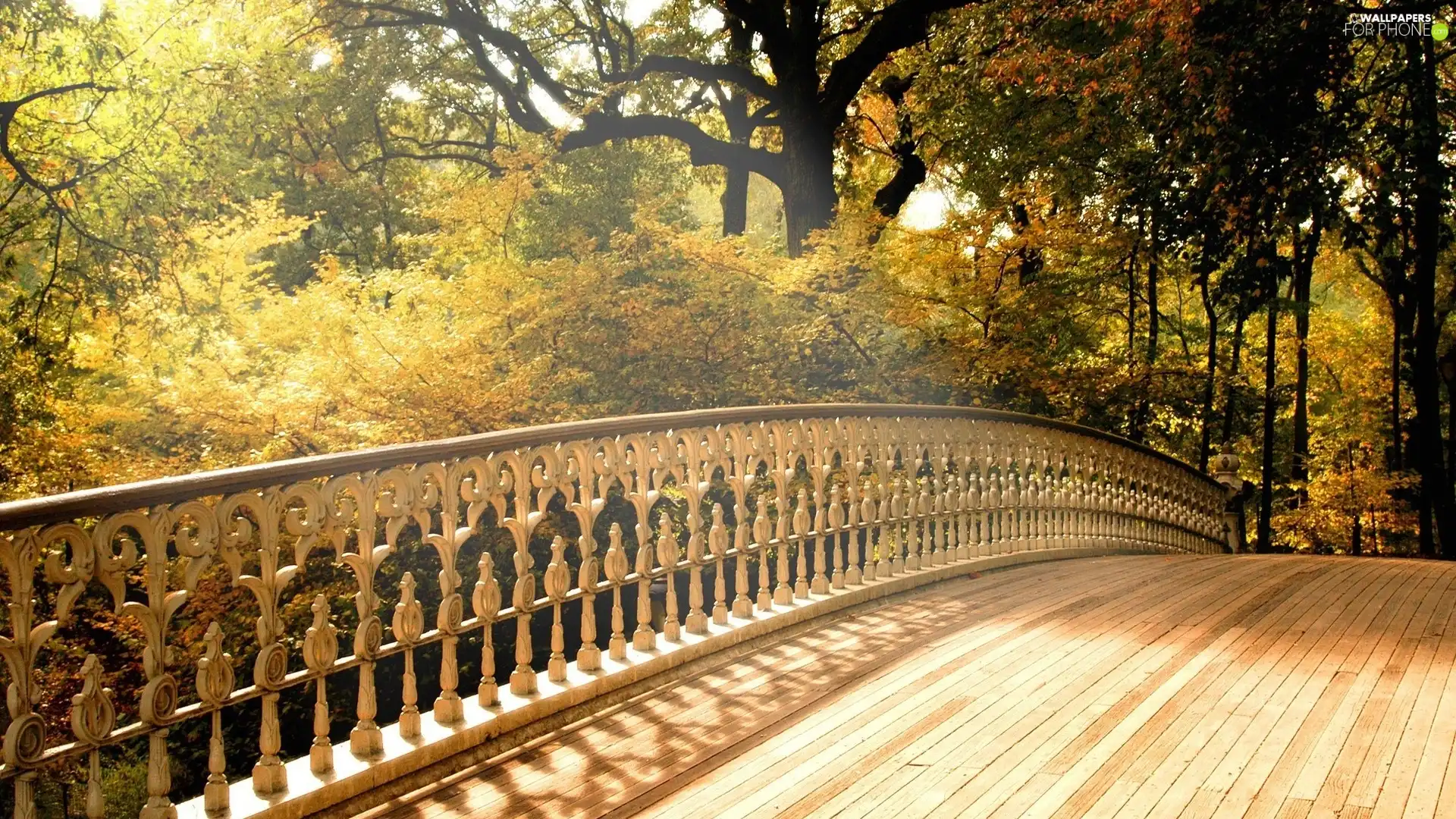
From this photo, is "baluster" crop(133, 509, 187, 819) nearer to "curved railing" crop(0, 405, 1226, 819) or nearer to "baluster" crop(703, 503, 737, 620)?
"curved railing" crop(0, 405, 1226, 819)

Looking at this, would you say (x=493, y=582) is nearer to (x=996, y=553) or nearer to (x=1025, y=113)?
(x=996, y=553)

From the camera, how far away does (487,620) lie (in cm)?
399

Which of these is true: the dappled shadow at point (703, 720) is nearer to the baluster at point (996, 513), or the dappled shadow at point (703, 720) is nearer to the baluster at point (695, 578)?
the baluster at point (695, 578)

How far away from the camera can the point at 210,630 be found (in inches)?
112

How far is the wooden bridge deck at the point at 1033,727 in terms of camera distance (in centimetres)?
319

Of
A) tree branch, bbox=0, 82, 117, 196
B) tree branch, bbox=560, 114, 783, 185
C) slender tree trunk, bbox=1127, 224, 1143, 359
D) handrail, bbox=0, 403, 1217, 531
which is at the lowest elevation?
handrail, bbox=0, 403, 1217, 531

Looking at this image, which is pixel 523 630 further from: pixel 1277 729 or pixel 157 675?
pixel 1277 729

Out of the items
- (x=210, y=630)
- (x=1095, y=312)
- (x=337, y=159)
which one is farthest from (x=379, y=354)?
(x=337, y=159)

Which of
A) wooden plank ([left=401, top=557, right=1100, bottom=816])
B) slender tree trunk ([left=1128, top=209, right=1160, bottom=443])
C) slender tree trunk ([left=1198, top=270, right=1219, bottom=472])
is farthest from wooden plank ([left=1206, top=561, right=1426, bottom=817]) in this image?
slender tree trunk ([left=1198, top=270, right=1219, bottom=472])

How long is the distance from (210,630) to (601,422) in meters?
1.84

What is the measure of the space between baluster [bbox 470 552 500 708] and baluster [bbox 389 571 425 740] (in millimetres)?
264

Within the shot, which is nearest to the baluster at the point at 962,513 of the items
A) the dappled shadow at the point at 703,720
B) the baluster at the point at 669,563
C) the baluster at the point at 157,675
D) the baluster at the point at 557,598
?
the dappled shadow at the point at 703,720

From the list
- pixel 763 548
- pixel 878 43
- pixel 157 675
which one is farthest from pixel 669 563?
pixel 878 43

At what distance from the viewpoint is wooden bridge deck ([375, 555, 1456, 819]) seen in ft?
10.5
